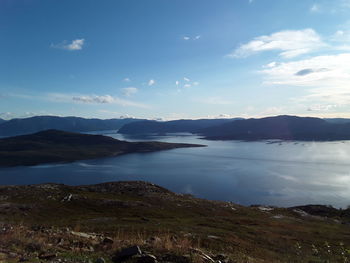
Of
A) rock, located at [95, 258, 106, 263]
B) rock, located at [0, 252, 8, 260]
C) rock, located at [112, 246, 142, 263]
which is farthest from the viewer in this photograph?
rock, located at [112, 246, 142, 263]

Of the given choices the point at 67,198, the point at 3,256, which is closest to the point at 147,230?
the point at 3,256

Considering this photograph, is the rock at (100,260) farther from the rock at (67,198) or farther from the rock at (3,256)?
the rock at (67,198)

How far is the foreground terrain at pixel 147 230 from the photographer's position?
34.3 ft

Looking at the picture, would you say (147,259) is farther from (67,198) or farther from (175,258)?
(67,198)

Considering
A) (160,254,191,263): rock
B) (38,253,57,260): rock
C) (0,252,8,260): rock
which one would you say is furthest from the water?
(0,252,8,260): rock

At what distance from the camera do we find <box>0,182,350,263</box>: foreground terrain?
1045 cm

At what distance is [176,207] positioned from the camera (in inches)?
1767

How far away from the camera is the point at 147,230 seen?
22.7m

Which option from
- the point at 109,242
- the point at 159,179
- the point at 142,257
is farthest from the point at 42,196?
the point at 159,179

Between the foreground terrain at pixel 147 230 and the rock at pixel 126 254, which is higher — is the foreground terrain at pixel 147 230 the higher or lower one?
the lower one

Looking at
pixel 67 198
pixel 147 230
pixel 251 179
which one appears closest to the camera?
pixel 147 230

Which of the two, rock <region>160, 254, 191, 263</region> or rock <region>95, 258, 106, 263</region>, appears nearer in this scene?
rock <region>95, 258, 106, 263</region>

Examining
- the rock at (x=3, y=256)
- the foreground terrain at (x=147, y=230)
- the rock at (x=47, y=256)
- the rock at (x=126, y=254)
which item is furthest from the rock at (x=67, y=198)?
the rock at (x=126, y=254)

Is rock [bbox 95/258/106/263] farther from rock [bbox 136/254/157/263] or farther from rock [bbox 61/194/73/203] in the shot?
rock [bbox 61/194/73/203]
